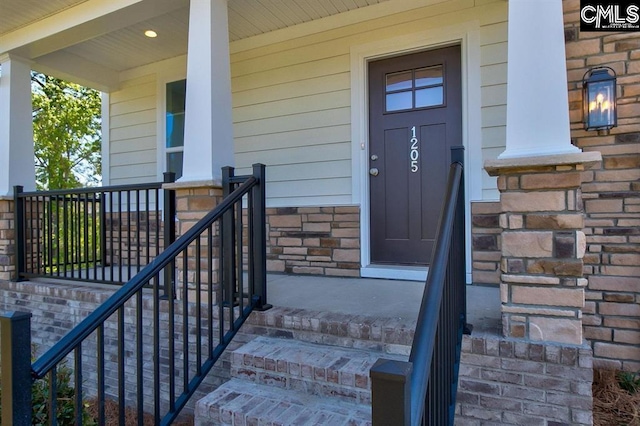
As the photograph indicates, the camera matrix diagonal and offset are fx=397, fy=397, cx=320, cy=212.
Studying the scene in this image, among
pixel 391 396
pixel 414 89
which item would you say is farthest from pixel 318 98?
pixel 391 396

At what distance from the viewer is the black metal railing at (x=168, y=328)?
1455mm

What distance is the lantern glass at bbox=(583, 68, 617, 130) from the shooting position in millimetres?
2398

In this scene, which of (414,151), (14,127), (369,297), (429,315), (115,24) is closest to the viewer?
(429,315)

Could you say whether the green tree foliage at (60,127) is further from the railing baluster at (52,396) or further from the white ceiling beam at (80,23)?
the railing baluster at (52,396)

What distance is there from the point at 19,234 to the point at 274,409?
3490 mm

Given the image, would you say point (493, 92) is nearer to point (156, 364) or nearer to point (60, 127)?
point (156, 364)

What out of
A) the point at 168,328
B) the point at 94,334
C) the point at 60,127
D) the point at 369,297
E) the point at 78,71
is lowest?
the point at 94,334

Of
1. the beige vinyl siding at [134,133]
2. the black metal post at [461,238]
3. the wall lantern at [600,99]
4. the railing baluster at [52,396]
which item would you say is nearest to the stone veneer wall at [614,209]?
Result: the wall lantern at [600,99]

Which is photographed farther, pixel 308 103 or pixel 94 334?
pixel 308 103

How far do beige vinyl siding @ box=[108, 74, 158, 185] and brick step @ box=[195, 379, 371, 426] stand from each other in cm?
359

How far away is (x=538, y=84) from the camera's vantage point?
1847 mm

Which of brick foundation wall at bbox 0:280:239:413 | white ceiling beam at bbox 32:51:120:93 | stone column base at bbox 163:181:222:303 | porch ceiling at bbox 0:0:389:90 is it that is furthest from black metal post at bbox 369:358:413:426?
white ceiling beam at bbox 32:51:120:93

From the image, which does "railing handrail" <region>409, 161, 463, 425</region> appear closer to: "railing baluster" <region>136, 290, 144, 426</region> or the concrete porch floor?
the concrete porch floor

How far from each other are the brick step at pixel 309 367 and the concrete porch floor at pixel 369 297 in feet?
1.03
